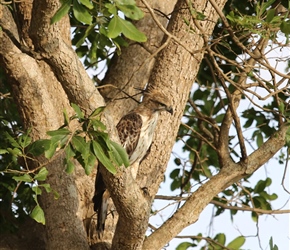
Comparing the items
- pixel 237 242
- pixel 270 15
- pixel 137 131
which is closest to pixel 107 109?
A: pixel 270 15

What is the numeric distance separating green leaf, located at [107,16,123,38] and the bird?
6.11 ft

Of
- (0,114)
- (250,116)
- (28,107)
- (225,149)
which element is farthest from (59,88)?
(250,116)

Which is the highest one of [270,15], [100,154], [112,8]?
[270,15]

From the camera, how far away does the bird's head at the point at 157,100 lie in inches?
207

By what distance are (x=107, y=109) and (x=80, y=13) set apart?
0.73m

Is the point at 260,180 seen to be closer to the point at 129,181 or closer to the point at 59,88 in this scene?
the point at 59,88

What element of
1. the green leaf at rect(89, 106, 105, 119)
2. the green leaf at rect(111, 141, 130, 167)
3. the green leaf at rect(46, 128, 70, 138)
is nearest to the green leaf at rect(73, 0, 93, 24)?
the green leaf at rect(89, 106, 105, 119)

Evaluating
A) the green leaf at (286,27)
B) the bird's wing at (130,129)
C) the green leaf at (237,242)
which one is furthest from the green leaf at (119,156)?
the green leaf at (237,242)

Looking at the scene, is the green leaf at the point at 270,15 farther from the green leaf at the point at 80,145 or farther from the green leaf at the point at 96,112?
the green leaf at the point at 80,145

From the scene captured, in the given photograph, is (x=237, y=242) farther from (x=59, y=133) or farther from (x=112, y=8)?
(x=112, y=8)

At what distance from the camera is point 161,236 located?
5031 mm

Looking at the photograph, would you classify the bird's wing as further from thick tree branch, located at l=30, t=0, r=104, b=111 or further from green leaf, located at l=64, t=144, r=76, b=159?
green leaf, located at l=64, t=144, r=76, b=159

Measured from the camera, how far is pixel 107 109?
4.12 m

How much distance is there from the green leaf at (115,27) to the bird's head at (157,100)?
186 centimetres
